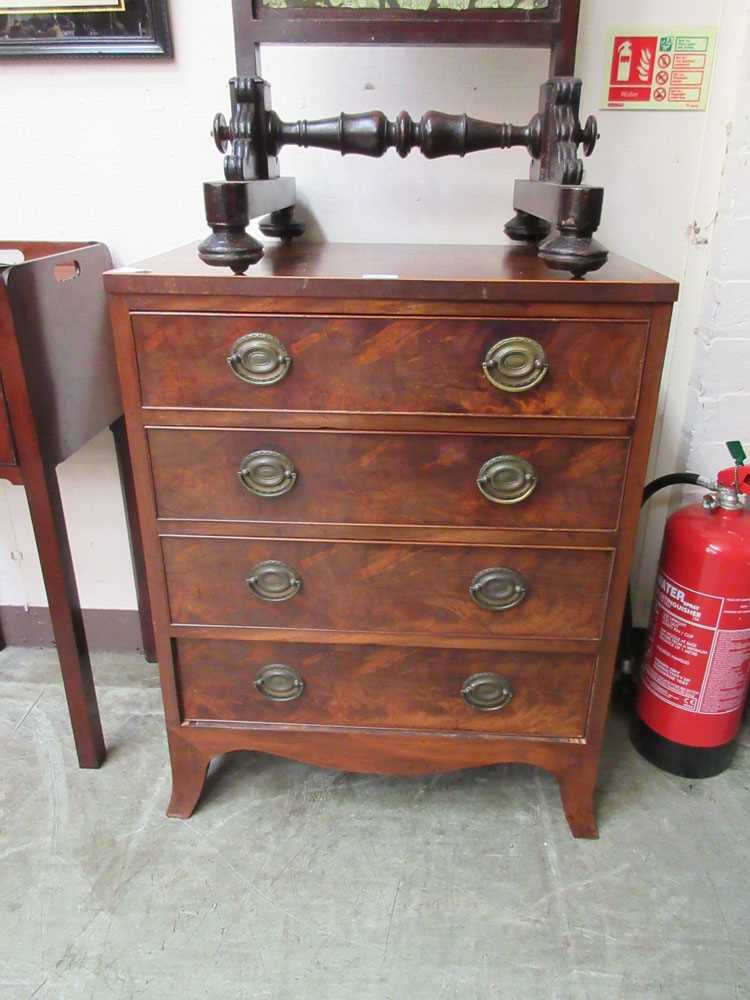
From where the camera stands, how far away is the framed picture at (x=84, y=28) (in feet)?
4.20

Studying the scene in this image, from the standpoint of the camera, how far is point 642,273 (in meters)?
0.98

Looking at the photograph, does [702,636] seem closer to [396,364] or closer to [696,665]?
[696,665]

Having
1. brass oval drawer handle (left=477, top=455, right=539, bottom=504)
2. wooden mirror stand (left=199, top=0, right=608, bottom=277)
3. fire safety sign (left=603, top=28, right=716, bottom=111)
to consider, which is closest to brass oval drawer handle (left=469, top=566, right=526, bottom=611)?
brass oval drawer handle (left=477, top=455, right=539, bottom=504)

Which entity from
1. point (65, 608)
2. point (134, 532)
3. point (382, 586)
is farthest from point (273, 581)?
point (134, 532)

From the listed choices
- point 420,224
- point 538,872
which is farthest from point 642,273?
point 538,872

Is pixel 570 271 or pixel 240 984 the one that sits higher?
pixel 570 271

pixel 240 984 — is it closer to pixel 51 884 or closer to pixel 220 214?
pixel 51 884

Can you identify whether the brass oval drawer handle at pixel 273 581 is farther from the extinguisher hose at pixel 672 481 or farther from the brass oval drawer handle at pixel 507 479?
the extinguisher hose at pixel 672 481

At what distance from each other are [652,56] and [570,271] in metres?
0.63

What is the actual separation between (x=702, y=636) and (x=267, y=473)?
2.73 ft

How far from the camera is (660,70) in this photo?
1278mm

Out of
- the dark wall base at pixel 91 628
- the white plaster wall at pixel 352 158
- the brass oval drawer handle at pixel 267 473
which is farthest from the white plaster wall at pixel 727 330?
the dark wall base at pixel 91 628

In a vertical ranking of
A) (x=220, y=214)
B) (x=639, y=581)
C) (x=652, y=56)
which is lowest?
(x=639, y=581)

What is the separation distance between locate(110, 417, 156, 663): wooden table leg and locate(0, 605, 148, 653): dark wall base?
33 mm
